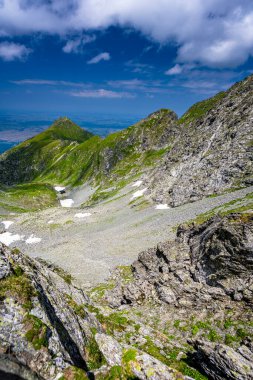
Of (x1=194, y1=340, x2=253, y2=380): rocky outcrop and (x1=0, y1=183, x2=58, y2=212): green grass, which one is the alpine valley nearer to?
(x1=194, y1=340, x2=253, y2=380): rocky outcrop

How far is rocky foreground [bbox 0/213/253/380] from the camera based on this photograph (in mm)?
13273

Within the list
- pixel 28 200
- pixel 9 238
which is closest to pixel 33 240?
pixel 9 238

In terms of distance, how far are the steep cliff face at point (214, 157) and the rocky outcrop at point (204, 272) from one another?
3798 centimetres

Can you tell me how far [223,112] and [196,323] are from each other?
4038 inches

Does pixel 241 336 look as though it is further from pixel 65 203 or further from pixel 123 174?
pixel 65 203

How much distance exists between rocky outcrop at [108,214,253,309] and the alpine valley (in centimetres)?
17

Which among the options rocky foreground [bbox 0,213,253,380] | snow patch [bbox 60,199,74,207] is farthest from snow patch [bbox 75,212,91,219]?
snow patch [bbox 60,199,74,207]

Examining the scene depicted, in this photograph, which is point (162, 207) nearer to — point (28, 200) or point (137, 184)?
point (137, 184)

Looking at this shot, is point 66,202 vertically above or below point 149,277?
below

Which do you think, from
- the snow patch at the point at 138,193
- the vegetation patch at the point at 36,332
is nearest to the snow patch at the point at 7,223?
the snow patch at the point at 138,193

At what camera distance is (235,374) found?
17.1m

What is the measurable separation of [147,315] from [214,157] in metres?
70.4

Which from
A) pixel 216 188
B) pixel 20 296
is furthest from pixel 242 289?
pixel 216 188

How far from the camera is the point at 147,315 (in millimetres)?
33656
